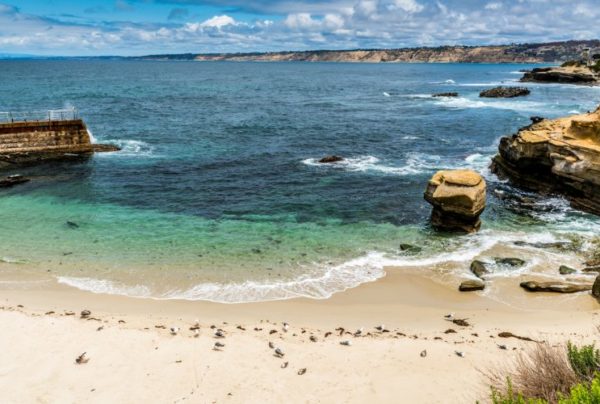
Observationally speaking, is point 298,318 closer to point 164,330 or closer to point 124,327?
point 164,330

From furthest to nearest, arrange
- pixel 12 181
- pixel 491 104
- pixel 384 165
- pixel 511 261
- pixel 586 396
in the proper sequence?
1. pixel 491 104
2. pixel 384 165
3. pixel 12 181
4. pixel 511 261
5. pixel 586 396

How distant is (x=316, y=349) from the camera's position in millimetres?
14078

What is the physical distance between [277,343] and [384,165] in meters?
25.8

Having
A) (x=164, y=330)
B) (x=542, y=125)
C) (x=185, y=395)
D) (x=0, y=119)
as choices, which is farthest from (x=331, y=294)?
(x=0, y=119)

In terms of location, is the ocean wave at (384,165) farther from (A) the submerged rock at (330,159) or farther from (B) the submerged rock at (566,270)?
(B) the submerged rock at (566,270)

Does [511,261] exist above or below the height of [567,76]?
below

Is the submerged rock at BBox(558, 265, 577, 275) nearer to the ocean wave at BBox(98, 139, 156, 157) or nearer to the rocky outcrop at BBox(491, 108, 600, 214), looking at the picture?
the rocky outcrop at BBox(491, 108, 600, 214)

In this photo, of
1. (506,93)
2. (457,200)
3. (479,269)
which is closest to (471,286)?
(479,269)

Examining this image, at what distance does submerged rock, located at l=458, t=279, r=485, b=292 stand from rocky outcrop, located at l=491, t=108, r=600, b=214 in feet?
39.4

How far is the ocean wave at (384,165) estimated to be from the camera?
36344 millimetres

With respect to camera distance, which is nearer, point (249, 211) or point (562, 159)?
point (562, 159)

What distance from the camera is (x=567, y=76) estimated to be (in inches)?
4646

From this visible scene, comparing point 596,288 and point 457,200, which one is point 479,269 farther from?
point 457,200

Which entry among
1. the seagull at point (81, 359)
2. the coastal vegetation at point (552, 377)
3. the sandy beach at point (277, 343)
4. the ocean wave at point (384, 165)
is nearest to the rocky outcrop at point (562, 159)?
the ocean wave at point (384, 165)
